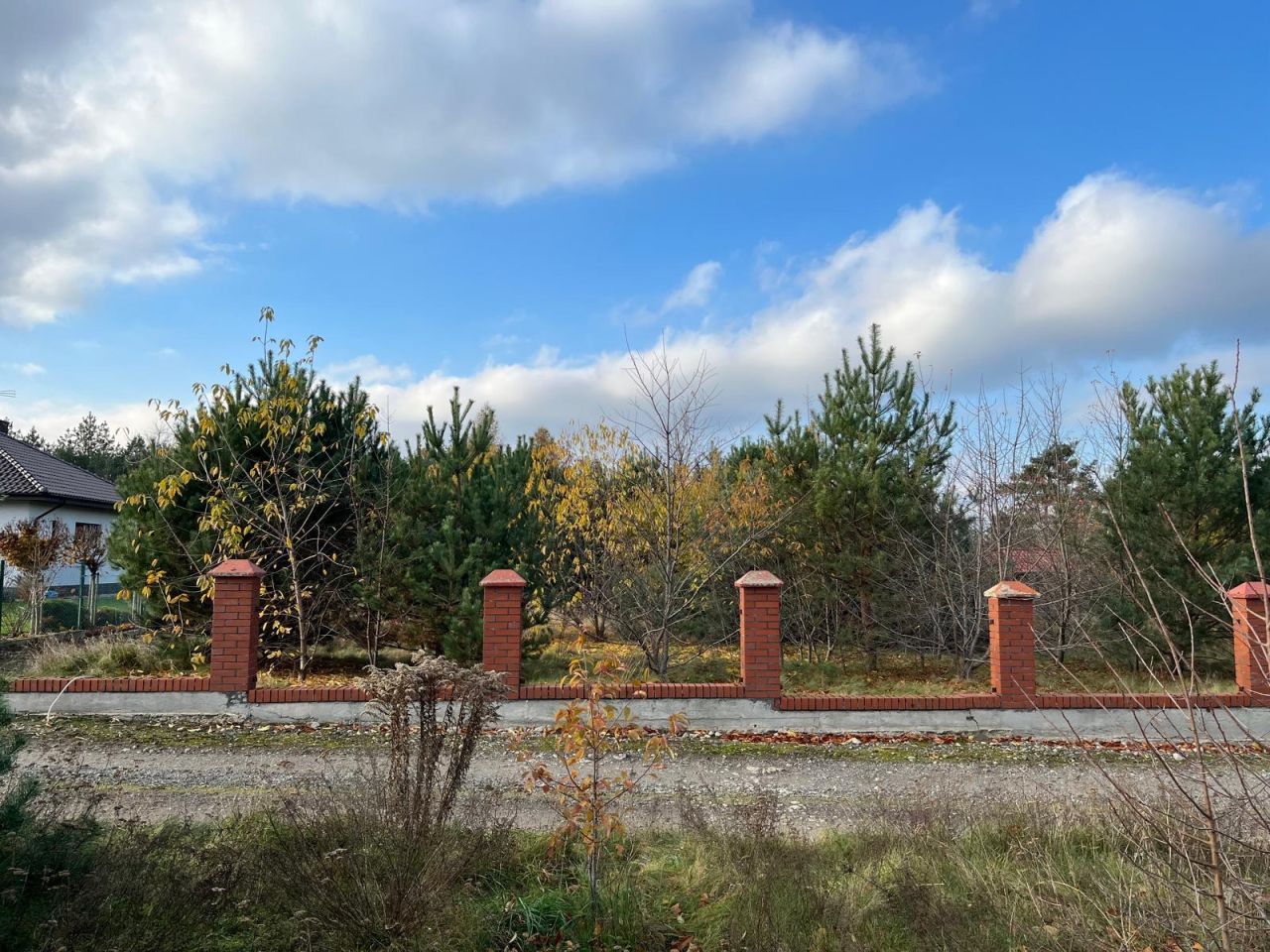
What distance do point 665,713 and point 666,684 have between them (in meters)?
0.29

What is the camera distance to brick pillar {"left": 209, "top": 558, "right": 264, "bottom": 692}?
873 centimetres

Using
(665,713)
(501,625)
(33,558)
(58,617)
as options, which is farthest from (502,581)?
(58,617)

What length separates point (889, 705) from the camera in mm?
8727

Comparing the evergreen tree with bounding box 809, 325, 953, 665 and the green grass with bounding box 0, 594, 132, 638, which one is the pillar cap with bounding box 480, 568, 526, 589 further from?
the green grass with bounding box 0, 594, 132, 638

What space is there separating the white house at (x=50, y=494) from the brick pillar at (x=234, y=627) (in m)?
16.3

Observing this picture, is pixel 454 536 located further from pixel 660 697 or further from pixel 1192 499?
pixel 1192 499

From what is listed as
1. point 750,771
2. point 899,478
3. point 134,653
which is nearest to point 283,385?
point 134,653

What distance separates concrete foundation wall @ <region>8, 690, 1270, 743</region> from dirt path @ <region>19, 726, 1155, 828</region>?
44 centimetres

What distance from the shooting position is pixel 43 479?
25469 mm

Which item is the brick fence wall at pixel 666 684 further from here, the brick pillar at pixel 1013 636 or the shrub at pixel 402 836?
the shrub at pixel 402 836

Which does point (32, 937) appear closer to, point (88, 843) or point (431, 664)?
point (88, 843)

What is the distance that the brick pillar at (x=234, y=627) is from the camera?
8.73 metres

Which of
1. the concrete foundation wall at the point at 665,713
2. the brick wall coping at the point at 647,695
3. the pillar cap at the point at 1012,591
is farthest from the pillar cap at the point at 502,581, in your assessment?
the pillar cap at the point at 1012,591

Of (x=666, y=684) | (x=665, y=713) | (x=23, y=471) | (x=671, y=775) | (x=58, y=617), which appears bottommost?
(x=671, y=775)
